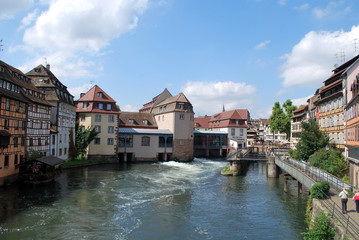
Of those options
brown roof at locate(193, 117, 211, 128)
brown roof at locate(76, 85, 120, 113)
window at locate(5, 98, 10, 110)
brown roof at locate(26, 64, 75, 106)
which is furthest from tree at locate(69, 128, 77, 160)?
brown roof at locate(193, 117, 211, 128)

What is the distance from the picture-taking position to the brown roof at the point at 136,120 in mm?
58781

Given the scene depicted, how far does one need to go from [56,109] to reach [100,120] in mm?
11197

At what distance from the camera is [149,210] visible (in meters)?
20.8

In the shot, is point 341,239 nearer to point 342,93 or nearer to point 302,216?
point 302,216

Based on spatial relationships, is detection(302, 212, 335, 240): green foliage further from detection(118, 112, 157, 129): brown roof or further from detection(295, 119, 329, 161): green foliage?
detection(118, 112, 157, 129): brown roof

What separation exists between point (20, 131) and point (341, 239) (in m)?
28.2

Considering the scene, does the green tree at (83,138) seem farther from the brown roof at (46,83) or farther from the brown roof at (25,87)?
the brown roof at (25,87)

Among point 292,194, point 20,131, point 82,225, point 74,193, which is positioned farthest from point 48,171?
point 292,194

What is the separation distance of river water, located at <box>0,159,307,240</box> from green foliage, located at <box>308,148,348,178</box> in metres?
3.69

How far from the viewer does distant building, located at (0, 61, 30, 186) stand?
25.7 metres

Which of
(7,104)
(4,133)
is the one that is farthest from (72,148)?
(4,133)

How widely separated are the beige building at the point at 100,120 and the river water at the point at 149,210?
1694 cm

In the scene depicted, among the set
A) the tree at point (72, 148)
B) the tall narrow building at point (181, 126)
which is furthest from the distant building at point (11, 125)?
the tall narrow building at point (181, 126)

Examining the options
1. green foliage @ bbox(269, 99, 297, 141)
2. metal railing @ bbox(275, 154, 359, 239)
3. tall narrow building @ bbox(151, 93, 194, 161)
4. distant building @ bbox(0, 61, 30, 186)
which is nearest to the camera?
metal railing @ bbox(275, 154, 359, 239)
